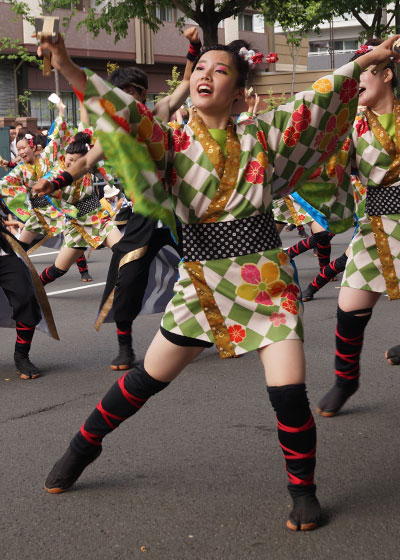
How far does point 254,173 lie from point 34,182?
21.1 ft

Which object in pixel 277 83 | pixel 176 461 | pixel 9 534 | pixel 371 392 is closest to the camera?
pixel 9 534

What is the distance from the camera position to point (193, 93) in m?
3.37

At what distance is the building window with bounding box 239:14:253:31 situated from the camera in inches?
1549

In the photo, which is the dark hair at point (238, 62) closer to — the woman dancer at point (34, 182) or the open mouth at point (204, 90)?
the open mouth at point (204, 90)

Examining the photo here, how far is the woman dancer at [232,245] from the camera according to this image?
3.17m

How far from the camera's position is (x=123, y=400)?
135 inches

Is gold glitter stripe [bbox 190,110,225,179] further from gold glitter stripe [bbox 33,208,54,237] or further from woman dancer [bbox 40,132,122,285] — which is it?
gold glitter stripe [bbox 33,208,54,237]

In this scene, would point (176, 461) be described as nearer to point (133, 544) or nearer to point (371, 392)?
point (133, 544)

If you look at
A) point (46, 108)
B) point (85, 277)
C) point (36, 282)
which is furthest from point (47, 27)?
point (46, 108)

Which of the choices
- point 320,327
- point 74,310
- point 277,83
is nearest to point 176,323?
point 320,327

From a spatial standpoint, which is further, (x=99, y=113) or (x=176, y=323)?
(x=176, y=323)

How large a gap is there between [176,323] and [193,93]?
86cm

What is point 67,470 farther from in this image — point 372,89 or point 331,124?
point 372,89

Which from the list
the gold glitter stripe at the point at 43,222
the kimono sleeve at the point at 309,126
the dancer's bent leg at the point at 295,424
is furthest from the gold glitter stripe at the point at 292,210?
the dancer's bent leg at the point at 295,424
